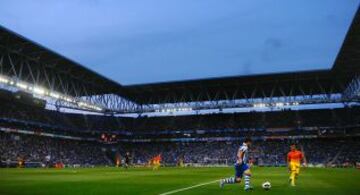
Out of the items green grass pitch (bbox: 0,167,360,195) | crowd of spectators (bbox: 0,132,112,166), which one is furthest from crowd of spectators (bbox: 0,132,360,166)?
green grass pitch (bbox: 0,167,360,195)

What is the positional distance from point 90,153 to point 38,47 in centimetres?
4457

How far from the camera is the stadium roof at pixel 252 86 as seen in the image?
71.1 metres

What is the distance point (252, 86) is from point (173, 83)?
15.2m

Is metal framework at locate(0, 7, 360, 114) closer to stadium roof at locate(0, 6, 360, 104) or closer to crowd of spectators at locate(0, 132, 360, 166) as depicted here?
stadium roof at locate(0, 6, 360, 104)

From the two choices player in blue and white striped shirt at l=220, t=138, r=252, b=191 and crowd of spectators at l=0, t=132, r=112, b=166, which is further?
crowd of spectators at l=0, t=132, r=112, b=166

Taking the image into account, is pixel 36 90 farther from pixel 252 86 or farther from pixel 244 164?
pixel 244 164

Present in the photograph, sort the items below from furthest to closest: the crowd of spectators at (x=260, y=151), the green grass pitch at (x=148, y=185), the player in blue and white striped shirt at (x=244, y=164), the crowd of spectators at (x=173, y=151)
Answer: the crowd of spectators at (x=260, y=151), the crowd of spectators at (x=173, y=151), the player in blue and white striped shirt at (x=244, y=164), the green grass pitch at (x=148, y=185)

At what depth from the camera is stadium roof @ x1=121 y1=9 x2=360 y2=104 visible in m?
71.1

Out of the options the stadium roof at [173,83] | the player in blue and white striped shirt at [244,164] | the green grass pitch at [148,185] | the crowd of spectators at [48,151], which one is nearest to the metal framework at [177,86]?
the stadium roof at [173,83]

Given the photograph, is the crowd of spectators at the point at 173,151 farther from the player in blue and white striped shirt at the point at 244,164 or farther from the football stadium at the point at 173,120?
the player in blue and white striped shirt at the point at 244,164

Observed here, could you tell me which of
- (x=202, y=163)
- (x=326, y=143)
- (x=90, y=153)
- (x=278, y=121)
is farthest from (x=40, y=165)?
(x=326, y=143)

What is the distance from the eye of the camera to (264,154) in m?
89.4

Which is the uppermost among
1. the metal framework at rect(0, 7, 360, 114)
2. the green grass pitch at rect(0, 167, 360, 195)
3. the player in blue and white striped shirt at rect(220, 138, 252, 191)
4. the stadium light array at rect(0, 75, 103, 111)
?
the metal framework at rect(0, 7, 360, 114)

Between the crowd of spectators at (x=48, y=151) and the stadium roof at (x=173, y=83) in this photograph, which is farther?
the crowd of spectators at (x=48, y=151)
